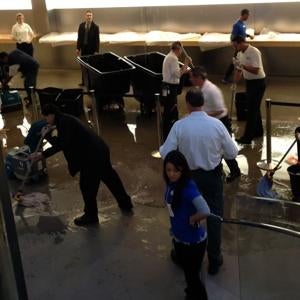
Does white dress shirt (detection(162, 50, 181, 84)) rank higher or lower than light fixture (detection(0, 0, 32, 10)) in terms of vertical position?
lower

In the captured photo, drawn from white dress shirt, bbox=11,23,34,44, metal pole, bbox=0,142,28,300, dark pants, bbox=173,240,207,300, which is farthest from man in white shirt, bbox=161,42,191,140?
metal pole, bbox=0,142,28,300

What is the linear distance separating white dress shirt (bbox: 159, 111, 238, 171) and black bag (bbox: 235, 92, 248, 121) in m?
4.62

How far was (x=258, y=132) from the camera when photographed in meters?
8.74

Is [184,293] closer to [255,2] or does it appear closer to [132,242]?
[132,242]

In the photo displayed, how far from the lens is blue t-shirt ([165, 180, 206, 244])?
440cm

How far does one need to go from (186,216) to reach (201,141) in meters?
0.70

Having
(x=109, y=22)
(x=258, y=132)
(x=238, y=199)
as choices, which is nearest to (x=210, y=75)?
(x=109, y=22)

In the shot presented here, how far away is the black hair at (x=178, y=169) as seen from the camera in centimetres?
432

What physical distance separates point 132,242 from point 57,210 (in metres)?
1.27

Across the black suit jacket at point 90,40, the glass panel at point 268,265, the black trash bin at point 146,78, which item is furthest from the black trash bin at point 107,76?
the glass panel at point 268,265

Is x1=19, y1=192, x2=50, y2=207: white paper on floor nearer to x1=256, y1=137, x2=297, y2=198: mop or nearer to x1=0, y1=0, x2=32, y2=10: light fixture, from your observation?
x1=256, y1=137, x2=297, y2=198: mop

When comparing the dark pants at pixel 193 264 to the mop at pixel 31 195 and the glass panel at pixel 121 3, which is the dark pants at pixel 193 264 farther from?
the glass panel at pixel 121 3

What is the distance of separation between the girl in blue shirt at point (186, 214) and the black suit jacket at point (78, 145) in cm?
179

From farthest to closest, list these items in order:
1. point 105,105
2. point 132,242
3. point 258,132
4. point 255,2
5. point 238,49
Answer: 1. point 255,2
2. point 105,105
3. point 258,132
4. point 238,49
5. point 132,242
